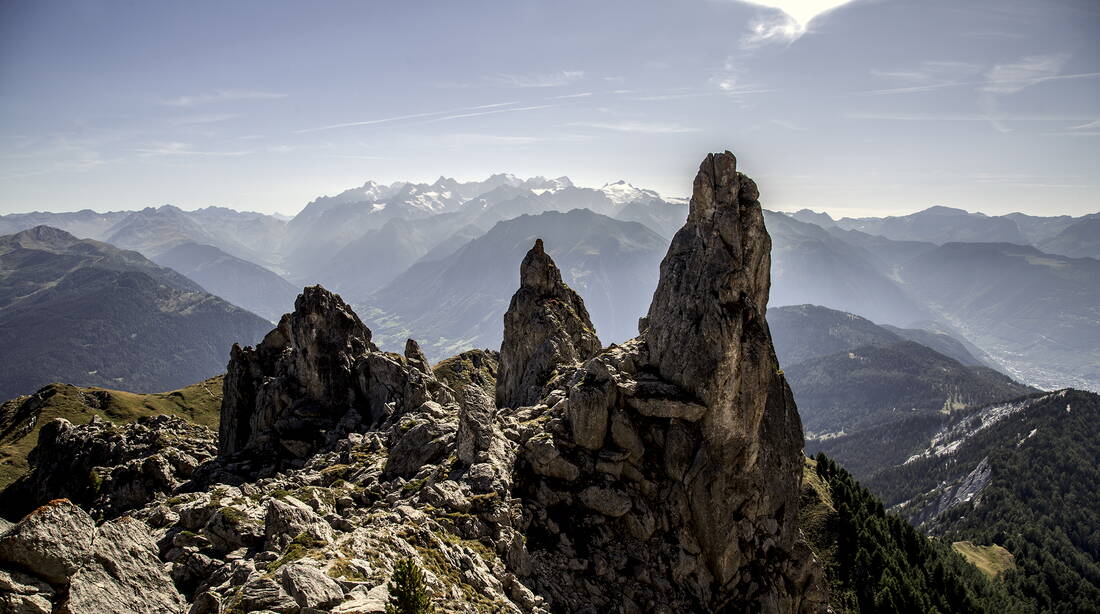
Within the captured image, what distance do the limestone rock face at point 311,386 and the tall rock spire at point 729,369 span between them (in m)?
31.6

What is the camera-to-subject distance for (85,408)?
153m

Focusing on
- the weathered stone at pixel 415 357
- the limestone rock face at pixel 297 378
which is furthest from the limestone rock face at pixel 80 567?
the weathered stone at pixel 415 357

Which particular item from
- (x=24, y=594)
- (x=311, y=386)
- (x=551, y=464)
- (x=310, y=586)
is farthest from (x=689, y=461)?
(x=311, y=386)

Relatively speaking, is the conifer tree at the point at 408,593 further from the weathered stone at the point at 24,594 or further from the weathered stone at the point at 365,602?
the weathered stone at the point at 24,594

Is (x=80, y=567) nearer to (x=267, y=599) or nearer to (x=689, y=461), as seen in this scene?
(x=267, y=599)

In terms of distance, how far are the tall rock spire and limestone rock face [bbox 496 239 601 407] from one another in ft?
71.3

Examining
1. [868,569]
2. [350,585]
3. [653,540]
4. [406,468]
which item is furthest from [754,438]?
[868,569]

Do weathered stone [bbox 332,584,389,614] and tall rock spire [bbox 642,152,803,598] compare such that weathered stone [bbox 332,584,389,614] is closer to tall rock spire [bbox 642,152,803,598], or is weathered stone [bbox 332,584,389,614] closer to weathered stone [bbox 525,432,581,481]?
weathered stone [bbox 525,432,581,481]

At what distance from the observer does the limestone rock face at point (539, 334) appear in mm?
72938

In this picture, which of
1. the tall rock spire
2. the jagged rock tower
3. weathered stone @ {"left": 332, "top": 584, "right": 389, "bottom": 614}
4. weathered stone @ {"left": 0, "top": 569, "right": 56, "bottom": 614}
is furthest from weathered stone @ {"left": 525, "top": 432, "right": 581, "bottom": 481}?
weathered stone @ {"left": 0, "top": 569, "right": 56, "bottom": 614}

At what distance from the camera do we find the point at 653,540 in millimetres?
43094

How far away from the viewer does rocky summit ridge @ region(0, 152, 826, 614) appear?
91.5 feet

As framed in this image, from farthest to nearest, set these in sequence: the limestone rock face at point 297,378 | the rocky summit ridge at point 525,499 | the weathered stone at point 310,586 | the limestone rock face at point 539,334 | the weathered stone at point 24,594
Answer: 1. the limestone rock face at point 539,334
2. the limestone rock face at point 297,378
3. the rocky summit ridge at point 525,499
4. the weathered stone at point 310,586
5. the weathered stone at point 24,594

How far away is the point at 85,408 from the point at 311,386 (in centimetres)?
13212
